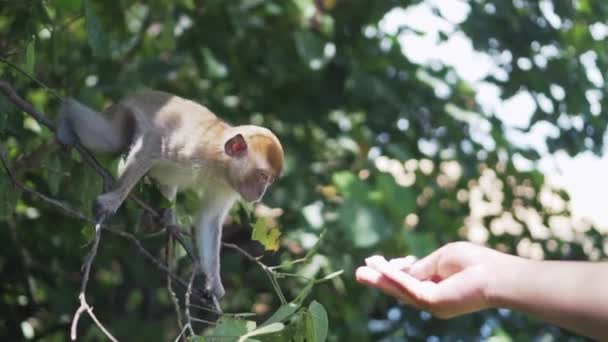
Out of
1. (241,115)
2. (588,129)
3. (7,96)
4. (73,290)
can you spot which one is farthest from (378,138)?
(7,96)

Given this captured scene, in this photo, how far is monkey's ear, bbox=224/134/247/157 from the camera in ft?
12.4

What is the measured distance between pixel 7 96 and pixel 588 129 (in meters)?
3.41

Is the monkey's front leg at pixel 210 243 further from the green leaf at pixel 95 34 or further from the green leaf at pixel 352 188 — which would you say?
the green leaf at pixel 95 34

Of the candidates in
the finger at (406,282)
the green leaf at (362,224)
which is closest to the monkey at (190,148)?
the green leaf at (362,224)

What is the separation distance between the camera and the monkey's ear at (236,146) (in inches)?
149

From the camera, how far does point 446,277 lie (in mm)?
2504

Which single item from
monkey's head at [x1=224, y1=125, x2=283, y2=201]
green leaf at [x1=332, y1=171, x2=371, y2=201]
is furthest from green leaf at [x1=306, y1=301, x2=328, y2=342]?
green leaf at [x1=332, y1=171, x2=371, y2=201]

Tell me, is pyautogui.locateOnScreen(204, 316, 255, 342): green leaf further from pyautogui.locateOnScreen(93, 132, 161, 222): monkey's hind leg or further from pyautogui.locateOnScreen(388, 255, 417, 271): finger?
pyautogui.locateOnScreen(93, 132, 161, 222): monkey's hind leg

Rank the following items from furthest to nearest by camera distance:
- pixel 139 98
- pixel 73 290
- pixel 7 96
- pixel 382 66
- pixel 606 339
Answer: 1. pixel 382 66
2. pixel 73 290
3. pixel 139 98
4. pixel 7 96
5. pixel 606 339

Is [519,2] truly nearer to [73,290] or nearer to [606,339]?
[73,290]

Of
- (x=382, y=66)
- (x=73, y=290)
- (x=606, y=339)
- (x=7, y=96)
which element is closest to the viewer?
(x=606, y=339)

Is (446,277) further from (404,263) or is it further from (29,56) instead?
(29,56)

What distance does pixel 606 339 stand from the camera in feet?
5.80

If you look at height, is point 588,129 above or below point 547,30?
below
